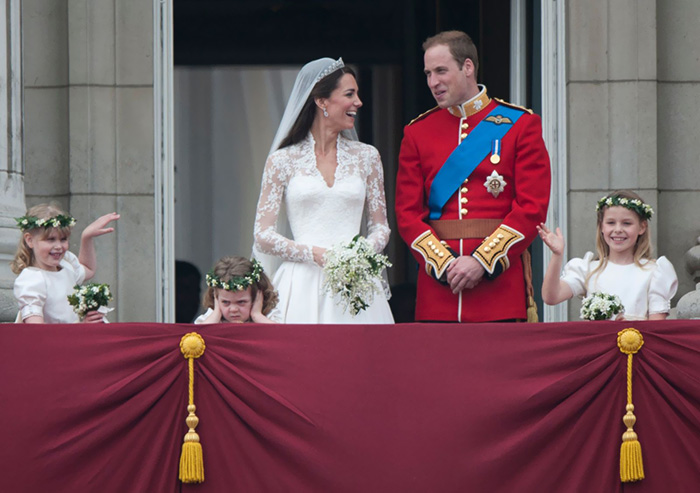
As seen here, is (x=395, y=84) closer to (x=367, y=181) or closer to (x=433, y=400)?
(x=367, y=181)

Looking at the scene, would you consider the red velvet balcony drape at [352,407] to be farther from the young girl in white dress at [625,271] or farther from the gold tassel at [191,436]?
the young girl in white dress at [625,271]

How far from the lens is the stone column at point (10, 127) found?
665cm

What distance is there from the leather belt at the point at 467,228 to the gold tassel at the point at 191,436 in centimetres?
133

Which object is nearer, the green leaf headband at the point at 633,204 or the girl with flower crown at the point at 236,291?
the girl with flower crown at the point at 236,291

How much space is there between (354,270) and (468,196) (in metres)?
0.72

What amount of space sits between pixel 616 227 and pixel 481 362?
1.19m

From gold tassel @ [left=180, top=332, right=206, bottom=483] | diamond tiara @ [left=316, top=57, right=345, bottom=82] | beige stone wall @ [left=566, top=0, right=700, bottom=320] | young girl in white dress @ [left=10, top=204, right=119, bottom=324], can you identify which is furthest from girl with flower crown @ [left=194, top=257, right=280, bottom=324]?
beige stone wall @ [left=566, top=0, right=700, bottom=320]

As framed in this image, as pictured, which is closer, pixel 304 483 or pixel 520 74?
pixel 304 483

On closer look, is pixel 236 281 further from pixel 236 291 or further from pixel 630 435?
pixel 630 435

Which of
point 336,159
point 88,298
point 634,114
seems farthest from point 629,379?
point 634,114

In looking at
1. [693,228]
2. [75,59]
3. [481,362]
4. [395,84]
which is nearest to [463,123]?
[481,362]

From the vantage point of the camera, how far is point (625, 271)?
19.2 feet

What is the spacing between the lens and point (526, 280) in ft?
19.2

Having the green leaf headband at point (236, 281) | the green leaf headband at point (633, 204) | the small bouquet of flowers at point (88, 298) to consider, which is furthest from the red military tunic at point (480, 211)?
the small bouquet of flowers at point (88, 298)
